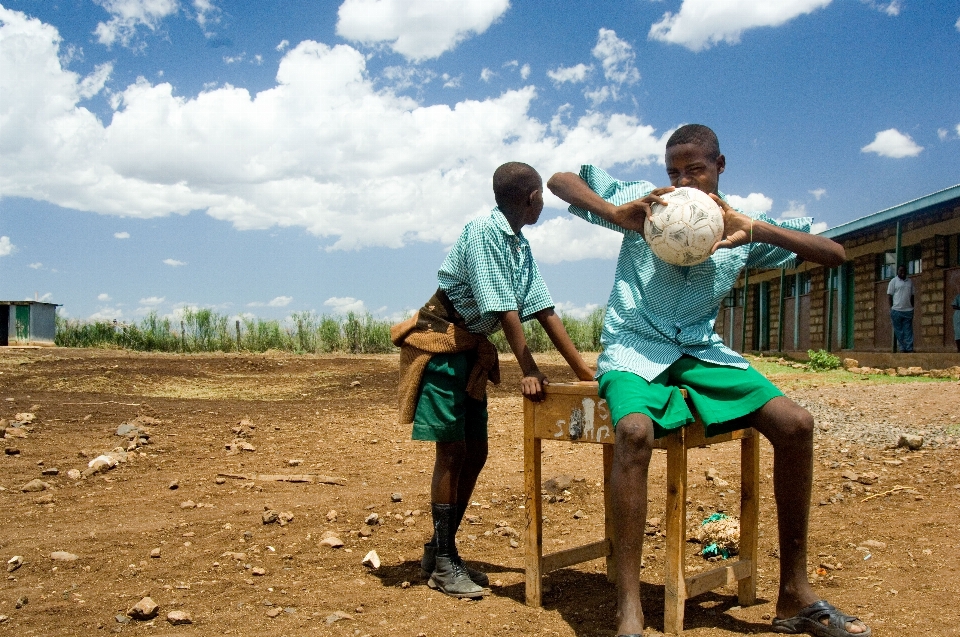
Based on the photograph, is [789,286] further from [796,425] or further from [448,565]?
[796,425]

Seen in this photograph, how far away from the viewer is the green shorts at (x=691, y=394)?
261 centimetres

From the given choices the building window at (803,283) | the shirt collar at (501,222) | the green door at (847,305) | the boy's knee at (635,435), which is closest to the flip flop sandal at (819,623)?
the boy's knee at (635,435)

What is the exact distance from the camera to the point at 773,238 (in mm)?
2854

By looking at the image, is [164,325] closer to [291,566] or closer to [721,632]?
[291,566]

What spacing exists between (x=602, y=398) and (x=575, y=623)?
0.81 meters

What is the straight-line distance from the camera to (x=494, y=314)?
10.8ft

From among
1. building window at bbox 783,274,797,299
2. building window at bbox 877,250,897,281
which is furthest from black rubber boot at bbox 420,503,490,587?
building window at bbox 783,274,797,299

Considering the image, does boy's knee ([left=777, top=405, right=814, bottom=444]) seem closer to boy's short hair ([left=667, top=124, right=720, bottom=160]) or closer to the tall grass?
boy's short hair ([left=667, top=124, right=720, bottom=160])

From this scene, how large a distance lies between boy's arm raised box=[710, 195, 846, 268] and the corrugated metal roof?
10.0 metres

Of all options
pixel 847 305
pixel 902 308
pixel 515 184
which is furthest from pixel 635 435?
pixel 847 305

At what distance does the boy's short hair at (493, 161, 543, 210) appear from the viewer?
3.34 m

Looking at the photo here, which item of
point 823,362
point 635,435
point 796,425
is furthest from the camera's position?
point 823,362

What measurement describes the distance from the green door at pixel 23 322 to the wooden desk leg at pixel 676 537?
1021 inches

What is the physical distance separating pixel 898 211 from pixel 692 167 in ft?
44.8
